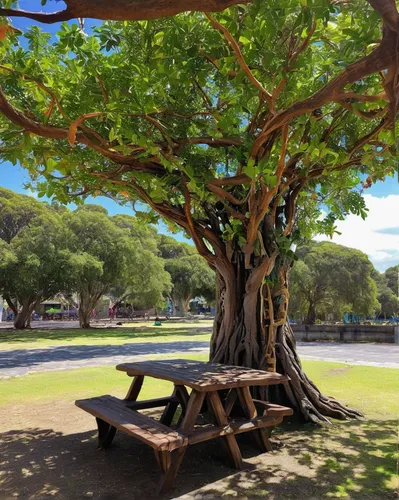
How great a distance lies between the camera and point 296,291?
28.8 m

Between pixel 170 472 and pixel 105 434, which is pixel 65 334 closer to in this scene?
pixel 105 434

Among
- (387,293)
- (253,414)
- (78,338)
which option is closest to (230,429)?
(253,414)

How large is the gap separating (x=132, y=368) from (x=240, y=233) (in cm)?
227

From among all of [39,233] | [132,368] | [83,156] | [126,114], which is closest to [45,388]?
[132,368]

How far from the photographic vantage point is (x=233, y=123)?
5074mm

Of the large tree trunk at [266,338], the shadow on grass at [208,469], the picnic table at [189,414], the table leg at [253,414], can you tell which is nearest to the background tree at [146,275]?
the large tree trunk at [266,338]

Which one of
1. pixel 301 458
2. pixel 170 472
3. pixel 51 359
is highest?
pixel 170 472

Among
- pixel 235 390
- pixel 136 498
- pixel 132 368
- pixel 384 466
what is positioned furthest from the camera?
pixel 132 368

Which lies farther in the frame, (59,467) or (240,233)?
(240,233)

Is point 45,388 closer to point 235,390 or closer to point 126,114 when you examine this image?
point 235,390

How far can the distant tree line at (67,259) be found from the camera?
2639 cm

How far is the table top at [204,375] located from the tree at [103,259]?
76.4 feet

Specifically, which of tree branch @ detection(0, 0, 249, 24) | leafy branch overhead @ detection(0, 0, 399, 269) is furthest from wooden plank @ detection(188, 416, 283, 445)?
tree branch @ detection(0, 0, 249, 24)

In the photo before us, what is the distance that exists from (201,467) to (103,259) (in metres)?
26.7
